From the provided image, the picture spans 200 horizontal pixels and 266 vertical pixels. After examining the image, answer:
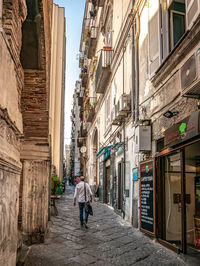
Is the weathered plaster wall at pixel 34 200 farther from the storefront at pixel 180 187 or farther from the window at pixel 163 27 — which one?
the window at pixel 163 27

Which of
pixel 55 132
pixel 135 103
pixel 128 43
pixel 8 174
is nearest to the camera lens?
pixel 8 174

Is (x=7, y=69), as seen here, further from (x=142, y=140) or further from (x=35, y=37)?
(x=142, y=140)

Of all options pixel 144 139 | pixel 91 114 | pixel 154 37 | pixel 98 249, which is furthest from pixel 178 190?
pixel 91 114

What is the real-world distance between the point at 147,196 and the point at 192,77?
142 inches

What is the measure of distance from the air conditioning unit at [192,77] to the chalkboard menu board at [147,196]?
2.71 m

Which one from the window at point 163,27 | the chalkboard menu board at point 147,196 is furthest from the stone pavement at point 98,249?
the window at point 163,27

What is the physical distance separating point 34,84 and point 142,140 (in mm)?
2911

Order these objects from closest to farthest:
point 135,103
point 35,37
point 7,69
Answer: point 7,69, point 35,37, point 135,103

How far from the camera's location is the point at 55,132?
66.7ft

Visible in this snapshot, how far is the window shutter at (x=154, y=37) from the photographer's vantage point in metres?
7.54

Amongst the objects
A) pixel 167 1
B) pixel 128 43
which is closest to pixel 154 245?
pixel 167 1

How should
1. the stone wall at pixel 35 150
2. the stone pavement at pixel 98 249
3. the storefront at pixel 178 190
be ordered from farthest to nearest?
the stone wall at pixel 35 150 → the storefront at pixel 178 190 → the stone pavement at pixel 98 249

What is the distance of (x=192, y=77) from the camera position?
16.4 ft

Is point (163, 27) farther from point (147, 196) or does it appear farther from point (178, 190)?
point (147, 196)
